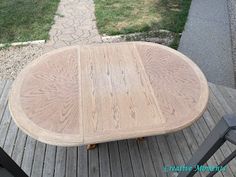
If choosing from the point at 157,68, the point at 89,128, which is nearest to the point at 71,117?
the point at 89,128

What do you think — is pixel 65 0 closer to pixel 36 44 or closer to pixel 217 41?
pixel 36 44

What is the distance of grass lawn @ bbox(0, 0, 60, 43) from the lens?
4477 mm

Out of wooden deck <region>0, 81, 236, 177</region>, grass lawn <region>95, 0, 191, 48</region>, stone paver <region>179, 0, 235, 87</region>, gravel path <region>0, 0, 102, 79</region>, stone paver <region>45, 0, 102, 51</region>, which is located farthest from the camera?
grass lawn <region>95, 0, 191, 48</region>

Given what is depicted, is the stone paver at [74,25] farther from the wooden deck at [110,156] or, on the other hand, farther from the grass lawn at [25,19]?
the wooden deck at [110,156]

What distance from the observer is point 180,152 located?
8.61ft

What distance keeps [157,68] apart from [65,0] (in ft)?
12.9

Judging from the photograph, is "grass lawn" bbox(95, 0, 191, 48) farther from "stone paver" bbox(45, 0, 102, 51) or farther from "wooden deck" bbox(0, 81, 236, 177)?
"wooden deck" bbox(0, 81, 236, 177)

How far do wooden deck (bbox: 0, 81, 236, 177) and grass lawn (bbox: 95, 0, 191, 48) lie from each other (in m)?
2.08

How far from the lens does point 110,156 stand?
8.43ft

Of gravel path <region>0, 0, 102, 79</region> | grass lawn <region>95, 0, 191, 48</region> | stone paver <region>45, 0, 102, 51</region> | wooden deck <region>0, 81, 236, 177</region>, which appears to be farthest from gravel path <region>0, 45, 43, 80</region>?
grass lawn <region>95, 0, 191, 48</region>

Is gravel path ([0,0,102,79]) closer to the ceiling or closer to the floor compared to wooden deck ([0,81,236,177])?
closer to the floor

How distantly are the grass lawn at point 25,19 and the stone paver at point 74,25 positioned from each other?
0.15 m

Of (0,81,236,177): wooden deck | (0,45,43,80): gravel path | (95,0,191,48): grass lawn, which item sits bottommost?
(0,45,43,80): gravel path

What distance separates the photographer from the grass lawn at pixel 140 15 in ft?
15.4
